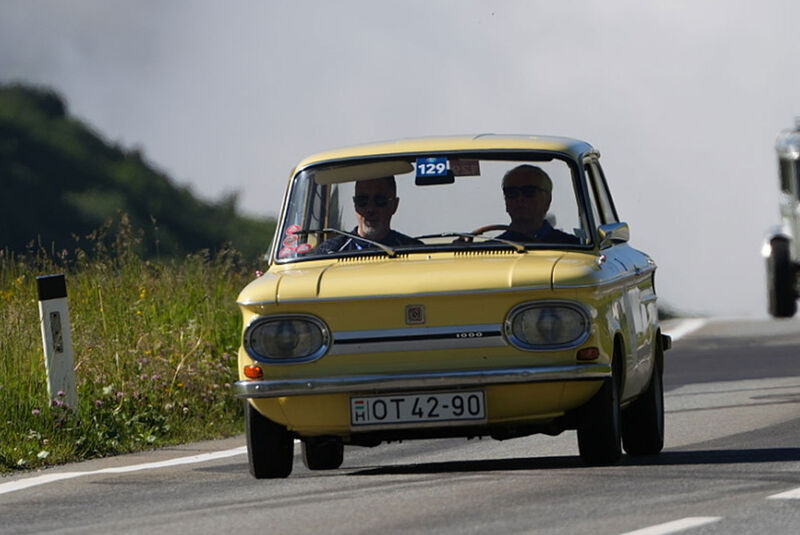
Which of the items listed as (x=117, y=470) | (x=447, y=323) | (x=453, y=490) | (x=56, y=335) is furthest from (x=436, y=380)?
(x=56, y=335)

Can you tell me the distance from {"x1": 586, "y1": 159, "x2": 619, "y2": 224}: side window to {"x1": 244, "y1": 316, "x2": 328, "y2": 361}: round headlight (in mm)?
2057

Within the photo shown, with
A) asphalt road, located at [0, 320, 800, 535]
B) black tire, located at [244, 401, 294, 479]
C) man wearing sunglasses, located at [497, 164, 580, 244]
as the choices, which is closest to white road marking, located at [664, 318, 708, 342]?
Answer: asphalt road, located at [0, 320, 800, 535]

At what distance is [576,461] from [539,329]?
51.9 inches

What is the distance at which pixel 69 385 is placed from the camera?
12.6 metres

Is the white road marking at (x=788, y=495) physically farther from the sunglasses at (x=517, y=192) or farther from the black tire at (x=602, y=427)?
the sunglasses at (x=517, y=192)

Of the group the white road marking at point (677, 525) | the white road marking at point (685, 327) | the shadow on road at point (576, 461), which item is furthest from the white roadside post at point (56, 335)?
the white road marking at point (685, 327)

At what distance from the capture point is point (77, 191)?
52.9 metres

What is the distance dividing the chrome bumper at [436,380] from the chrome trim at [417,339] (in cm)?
13

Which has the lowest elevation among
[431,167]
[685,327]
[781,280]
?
[685,327]

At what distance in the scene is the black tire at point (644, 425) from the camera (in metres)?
10.8

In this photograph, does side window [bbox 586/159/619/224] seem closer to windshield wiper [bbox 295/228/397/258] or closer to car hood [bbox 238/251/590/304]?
car hood [bbox 238/251/590/304]

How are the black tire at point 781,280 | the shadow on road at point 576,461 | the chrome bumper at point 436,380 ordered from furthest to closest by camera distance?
the black tire at point 781,280
the shadow on road at point 576,461
the chrome bumper at point 436,380

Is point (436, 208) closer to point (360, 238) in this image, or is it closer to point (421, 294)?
point (360, 238)

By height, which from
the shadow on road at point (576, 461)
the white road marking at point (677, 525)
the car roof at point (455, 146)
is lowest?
the shadow on road at point (576, 461)
